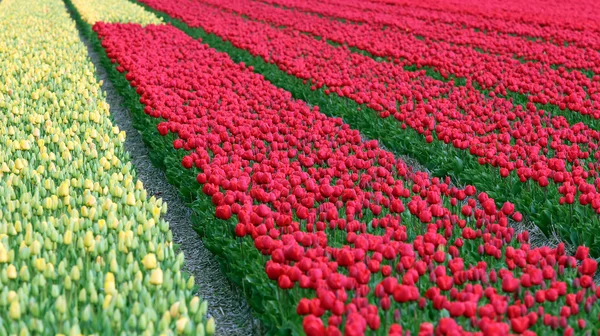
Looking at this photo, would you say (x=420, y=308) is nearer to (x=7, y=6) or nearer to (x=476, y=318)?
(x=476, y=318)

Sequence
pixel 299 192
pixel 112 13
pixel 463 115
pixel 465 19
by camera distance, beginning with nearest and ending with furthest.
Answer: pixel 299 192, pixel 463 115, pixel 112 13, pixel 465 19

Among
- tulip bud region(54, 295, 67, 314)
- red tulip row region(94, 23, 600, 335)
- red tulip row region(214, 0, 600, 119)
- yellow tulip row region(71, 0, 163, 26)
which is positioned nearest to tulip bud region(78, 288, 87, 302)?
tulip bud region(54, 295, 67, 314)

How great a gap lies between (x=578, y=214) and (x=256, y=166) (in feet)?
8.59

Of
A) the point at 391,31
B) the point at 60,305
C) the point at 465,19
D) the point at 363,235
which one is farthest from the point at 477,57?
the point at 60,305

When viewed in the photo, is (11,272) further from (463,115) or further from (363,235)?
(463,115)

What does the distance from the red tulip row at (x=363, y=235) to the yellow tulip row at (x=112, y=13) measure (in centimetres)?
752

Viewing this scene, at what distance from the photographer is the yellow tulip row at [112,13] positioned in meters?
14.1

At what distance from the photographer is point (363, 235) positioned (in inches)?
161

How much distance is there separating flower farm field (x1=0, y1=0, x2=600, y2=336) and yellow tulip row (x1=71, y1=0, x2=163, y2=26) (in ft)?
9.66

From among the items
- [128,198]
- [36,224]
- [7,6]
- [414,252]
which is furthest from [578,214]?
[7,6]

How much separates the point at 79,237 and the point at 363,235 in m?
1.76

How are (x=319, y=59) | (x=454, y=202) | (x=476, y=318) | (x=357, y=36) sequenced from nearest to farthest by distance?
(x=476, y=318), (x=454, y=202), (x=319, y=59), (x=357, y=36)

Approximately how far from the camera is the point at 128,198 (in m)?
4.41

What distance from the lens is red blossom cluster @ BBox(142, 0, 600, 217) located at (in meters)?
5.44
